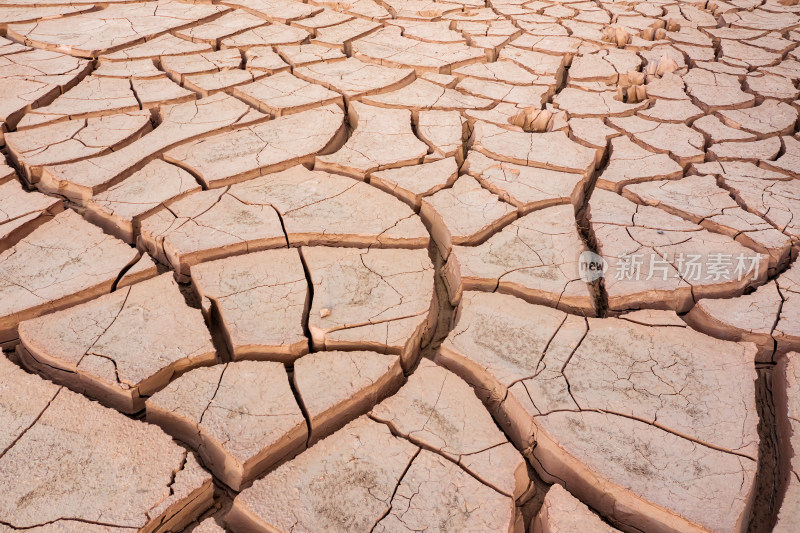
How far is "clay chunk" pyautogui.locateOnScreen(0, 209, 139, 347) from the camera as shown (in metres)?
1.79

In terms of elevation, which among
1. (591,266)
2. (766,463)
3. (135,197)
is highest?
(135,197)

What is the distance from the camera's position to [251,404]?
1512 millimetres

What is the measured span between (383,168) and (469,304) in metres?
0.99

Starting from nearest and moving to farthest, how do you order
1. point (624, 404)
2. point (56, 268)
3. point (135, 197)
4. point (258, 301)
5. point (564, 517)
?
point (564, 517)
point (624, 404)
point (258, 301)
point (56, 268)
point (135, 197)

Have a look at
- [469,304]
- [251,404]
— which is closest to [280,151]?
[469,304]

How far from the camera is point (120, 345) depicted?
5.48ft

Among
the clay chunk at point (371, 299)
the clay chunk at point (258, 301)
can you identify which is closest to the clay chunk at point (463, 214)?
the clay chunk at point (371, 299)

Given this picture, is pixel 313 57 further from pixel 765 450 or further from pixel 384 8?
pixel 765 450

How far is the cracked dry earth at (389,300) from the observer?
1366mm

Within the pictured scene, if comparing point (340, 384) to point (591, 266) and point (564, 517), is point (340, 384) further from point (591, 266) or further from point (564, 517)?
point (591, 266)

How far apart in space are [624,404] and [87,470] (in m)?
1.52

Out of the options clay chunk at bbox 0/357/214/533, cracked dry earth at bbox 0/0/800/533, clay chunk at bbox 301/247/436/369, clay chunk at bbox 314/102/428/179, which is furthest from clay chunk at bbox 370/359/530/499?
clay chunk at bbox 314/102/428/179

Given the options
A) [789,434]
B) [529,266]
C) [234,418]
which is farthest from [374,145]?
[789,434]

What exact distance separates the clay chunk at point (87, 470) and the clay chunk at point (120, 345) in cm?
8
